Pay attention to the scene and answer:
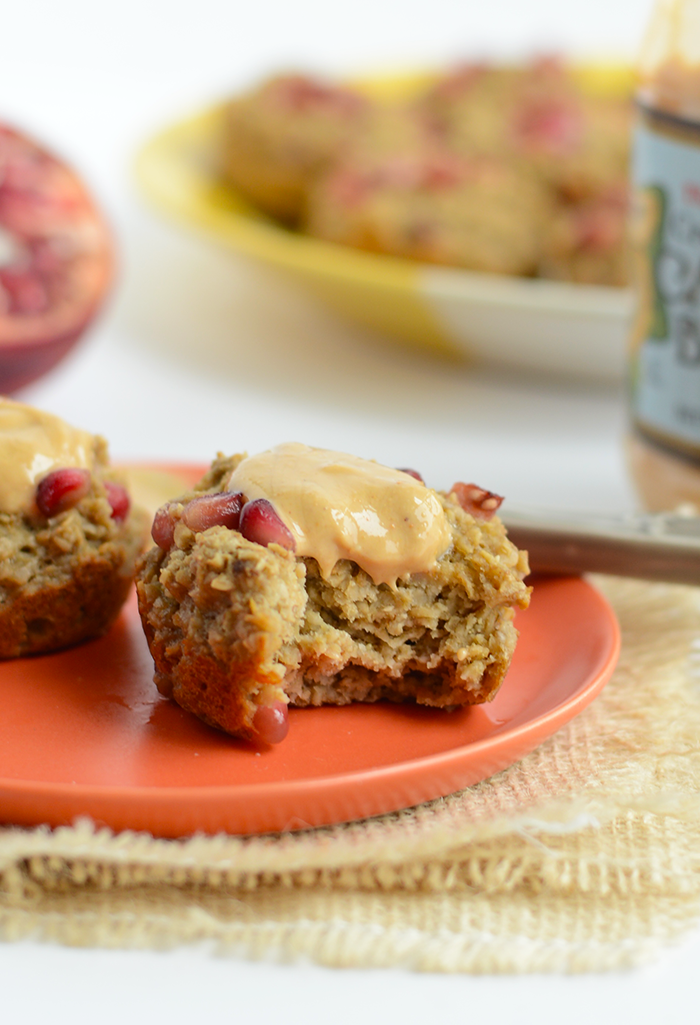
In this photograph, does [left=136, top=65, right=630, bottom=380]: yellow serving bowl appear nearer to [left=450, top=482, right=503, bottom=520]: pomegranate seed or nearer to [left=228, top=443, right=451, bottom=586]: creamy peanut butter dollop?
[left=450, top=482, right=503, bottom=520]: pomegranate seed

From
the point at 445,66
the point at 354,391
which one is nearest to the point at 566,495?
the point at 354,391

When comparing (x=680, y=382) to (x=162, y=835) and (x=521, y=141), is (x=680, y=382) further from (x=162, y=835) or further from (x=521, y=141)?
(x=521, y=141)

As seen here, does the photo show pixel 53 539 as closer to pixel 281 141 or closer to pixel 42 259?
pixel 42 259

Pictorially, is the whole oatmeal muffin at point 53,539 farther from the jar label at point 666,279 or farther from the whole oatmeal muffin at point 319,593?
the jar label at point 666,279

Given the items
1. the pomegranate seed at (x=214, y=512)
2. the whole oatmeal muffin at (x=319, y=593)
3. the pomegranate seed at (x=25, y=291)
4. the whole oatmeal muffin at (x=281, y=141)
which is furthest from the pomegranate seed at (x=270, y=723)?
the whole oatmeal muffin at (x=281, y=141)

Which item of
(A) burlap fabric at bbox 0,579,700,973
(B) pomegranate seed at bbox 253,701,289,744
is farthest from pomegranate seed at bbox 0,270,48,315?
(A) burlap fabric at bbox 0,579,700,973

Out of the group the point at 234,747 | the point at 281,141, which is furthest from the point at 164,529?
the point at 281,141
